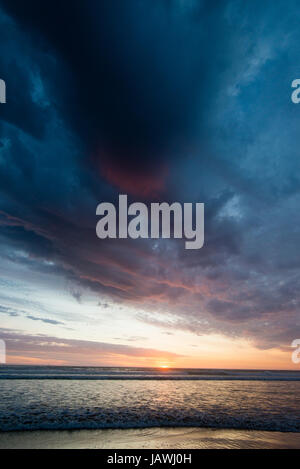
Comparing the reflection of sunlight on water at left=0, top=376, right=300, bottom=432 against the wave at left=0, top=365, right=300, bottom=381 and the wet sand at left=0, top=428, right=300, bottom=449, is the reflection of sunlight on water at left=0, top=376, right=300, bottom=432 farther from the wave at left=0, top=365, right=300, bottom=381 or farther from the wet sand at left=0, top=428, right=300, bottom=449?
the wave at left=0, top=365, right=300, bottom=381

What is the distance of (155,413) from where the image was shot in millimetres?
14852

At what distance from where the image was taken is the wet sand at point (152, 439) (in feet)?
32.6

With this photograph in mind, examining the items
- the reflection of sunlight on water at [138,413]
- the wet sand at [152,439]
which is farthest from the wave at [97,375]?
the wet sand at [152,439]

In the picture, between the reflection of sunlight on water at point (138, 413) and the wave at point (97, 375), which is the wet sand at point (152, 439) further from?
the wave at point (97, 375)

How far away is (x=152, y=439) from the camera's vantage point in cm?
1076

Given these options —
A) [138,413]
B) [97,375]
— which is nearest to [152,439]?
[138,413]

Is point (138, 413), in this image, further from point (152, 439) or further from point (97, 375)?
point (97, 375)
